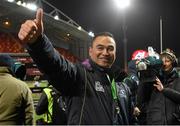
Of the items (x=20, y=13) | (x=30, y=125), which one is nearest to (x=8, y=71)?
(x=30, y=125)

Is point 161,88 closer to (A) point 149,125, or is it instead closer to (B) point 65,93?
(A) point 149,125

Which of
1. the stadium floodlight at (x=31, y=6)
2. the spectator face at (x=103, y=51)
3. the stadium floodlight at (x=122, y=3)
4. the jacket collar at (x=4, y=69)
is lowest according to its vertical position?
the jacket collar at (x=4, y=69)

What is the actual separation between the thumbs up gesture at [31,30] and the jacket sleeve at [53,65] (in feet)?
0.17

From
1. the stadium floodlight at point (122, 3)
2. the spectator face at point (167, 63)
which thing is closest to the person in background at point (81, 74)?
the spectator face at point (167, 63)

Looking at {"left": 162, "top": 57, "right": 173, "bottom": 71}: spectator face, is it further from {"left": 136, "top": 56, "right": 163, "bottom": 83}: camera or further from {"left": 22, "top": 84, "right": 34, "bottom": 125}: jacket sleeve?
{"left": 22, "top": 84, "right": 34, "bottom": 125}: jacket sleeve

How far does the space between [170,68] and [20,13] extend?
13788mm

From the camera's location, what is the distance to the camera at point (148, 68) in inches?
185

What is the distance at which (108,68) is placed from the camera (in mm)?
3443

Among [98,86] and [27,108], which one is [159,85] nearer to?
[27,108]

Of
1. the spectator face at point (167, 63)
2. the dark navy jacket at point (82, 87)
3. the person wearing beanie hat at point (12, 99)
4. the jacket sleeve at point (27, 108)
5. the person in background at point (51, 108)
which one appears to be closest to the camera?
the dark navy jacket at point (82, 87)

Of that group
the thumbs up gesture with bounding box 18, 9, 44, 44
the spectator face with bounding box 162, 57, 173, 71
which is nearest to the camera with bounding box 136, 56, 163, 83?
the spectator face with bounding box 162, 57, 173, 71

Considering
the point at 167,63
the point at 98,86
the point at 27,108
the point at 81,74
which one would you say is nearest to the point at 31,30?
the point at 81,74

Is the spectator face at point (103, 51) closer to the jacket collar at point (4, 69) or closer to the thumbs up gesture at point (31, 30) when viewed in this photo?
the thumbs up gesture at point (31, 30)

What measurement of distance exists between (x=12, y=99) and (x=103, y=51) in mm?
1789
